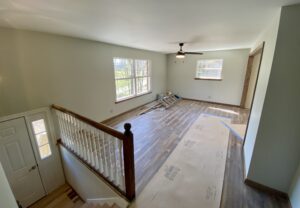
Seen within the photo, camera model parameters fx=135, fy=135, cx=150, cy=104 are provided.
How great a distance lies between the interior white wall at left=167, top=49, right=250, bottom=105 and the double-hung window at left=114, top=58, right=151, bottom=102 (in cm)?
166

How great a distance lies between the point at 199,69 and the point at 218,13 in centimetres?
488

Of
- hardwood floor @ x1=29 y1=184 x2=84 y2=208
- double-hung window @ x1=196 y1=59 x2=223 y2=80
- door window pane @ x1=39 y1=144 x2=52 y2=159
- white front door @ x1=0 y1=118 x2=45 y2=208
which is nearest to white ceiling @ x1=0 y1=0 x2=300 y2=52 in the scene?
white front door @ x1=0 y1=118 x2=45 y2=208

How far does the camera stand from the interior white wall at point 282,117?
1531 mm

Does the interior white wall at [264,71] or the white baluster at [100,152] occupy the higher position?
the interior white wall at [264,71]

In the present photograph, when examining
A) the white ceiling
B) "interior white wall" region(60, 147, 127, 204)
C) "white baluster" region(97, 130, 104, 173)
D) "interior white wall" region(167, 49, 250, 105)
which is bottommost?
"interior white wall" region(60, 147, 127, 204)

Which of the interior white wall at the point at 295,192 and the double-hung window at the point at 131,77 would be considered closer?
the interior white wall at the point at 295,192

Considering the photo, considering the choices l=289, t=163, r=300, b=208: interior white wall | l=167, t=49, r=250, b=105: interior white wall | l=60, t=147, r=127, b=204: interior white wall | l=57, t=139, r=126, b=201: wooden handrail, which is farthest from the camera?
l=167, t=49, r=250, b=105: interior white wall

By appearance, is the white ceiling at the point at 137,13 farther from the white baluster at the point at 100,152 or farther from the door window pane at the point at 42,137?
the door window pane at the point at 42,137

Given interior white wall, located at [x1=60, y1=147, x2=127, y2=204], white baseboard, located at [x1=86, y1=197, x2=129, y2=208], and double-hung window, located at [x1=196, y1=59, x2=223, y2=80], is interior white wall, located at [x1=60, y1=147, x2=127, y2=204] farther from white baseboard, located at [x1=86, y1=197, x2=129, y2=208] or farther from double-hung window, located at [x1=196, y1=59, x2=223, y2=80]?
double-hung window, located at [x1=196, y1=59, x2=223, y2=80]

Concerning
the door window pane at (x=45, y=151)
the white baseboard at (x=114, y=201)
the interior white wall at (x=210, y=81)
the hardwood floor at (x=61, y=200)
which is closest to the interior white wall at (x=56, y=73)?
the door window pane at (x=45, y=151)

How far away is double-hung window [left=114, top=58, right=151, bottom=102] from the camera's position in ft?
15.2

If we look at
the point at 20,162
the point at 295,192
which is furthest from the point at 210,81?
the point at 20,162

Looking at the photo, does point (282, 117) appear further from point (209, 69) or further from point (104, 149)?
point (209, 69)

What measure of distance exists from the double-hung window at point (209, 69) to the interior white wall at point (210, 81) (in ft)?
0.49
